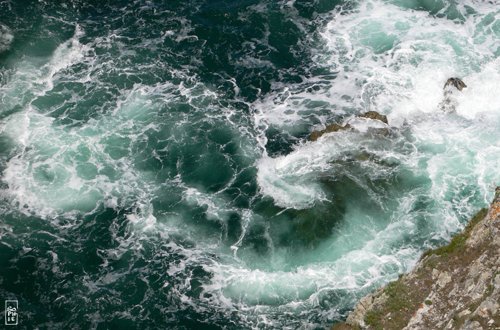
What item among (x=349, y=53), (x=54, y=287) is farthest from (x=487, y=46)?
(x=54, y=287)

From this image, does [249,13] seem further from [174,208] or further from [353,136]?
[174,208]

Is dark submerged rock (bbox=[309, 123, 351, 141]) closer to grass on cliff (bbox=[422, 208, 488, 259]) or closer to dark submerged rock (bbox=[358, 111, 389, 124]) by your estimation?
dark submerged rock (bbox=[358, 111, 389, 124])

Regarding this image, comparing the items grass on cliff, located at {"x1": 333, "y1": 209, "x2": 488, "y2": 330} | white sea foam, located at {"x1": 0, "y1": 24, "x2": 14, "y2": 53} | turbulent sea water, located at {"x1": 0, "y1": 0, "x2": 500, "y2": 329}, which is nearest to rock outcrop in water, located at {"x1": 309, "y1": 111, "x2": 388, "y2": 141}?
turbulent sea water, located at {"x1": 0, "y1": 0, "x2": 500, "y2": 329}

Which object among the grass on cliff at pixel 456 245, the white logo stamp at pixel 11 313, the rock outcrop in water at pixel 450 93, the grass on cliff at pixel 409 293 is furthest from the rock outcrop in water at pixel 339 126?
the white logo stamp at pixel 11 313

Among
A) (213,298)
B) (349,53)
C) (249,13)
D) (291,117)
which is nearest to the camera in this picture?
(213,298)

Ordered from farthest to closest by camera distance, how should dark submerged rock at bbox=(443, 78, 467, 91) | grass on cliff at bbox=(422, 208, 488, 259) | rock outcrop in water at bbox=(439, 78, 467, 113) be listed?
1. dark submerged rock at bbox=(443, 78, 467, 91)
2. rock outcrop in water at bbox=(439, 78, 467, 113)
3. grass on cliff at bbox=(422, 208, 488, 259)

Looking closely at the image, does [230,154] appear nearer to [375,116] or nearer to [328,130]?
[328,130]

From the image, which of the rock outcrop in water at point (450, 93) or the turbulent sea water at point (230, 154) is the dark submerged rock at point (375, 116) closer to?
the turbulent sea water at point (230, 154)
